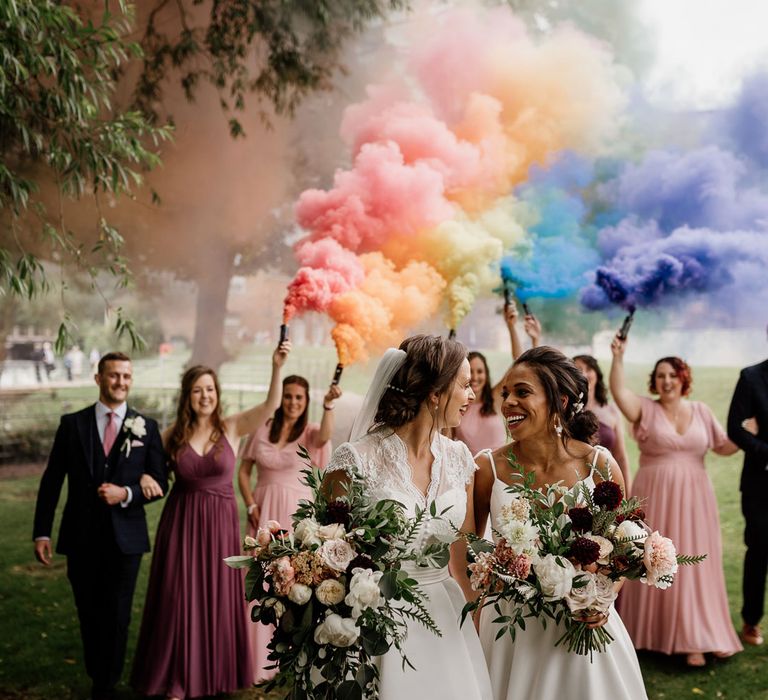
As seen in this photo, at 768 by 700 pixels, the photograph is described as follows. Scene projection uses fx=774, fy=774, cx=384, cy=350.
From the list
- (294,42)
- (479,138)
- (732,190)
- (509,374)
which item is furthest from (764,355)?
(509,374)

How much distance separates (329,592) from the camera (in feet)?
7.37

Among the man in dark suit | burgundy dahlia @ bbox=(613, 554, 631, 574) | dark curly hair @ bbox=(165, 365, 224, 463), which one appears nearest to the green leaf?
burgundy dahlia @ bbox=(613, 554, 631, 574)

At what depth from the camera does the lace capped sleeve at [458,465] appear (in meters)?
2.91

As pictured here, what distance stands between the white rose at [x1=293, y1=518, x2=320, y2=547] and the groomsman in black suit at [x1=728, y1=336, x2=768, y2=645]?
423 centimetres

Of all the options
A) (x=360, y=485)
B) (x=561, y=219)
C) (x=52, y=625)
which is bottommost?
(x=52, y=625)

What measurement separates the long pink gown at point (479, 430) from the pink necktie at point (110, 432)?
2.51 metres

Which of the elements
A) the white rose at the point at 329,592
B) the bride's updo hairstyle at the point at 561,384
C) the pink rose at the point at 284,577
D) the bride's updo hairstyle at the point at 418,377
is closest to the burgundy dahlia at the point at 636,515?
the bride's updo hairstyle at the point at 561,384

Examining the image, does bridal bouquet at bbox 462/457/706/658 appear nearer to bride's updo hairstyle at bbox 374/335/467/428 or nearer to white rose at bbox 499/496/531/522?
white rose at bbox 499/496/531/522

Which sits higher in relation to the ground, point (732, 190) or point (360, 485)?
point (732, 190)

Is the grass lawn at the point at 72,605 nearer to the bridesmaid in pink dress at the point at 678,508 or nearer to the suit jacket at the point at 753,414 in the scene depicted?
the bridesmaid in pink dress at the point at 678,508

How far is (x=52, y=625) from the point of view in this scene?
662 cm

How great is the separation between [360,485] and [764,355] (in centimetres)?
792

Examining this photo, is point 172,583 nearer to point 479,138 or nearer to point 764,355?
point 479,138

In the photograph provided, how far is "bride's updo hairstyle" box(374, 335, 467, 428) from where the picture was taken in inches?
110
